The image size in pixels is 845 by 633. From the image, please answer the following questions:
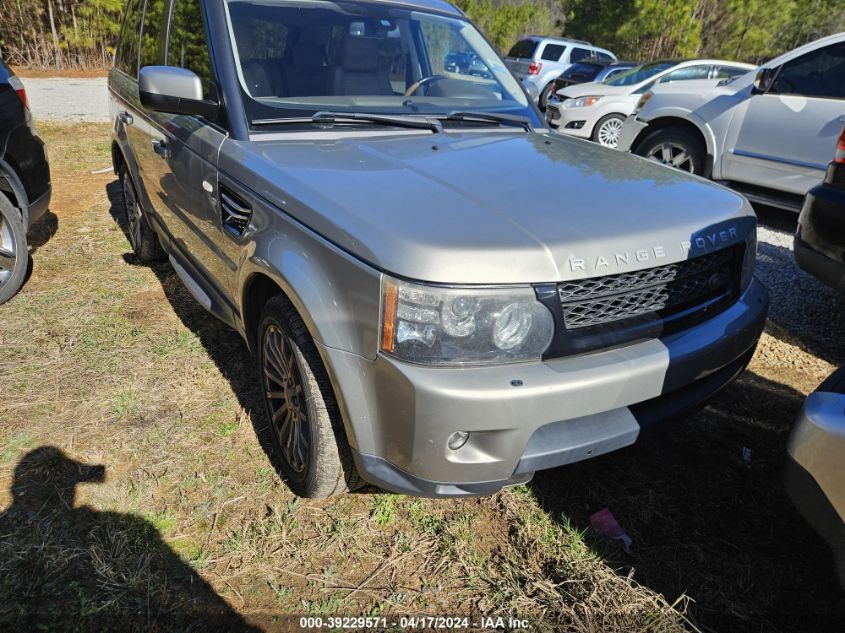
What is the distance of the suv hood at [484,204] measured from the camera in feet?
5.52

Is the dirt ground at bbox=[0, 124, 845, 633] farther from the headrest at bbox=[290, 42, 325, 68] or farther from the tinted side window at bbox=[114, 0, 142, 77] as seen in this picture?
the tinted side window at bbox=[114, 0, 142, 77]

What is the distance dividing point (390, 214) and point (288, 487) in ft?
4.21

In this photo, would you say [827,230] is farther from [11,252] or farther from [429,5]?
[11,252]

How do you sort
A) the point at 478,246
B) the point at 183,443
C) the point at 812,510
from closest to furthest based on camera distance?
the point at 478,246, the point at 812,510, the point at 183,443

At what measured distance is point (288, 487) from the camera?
247 cm

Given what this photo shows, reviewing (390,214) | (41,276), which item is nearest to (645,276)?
(390,214)

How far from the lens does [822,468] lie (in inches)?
67.8

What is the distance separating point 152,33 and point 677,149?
16.5 ft

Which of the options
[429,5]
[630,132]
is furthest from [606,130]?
[429,5]

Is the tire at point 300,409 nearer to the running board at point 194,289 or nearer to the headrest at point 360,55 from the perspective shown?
the running board at point 194,289

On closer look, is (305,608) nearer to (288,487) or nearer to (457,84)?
(288,487)

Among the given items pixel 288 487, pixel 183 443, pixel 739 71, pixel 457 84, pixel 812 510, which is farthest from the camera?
pixel 739 71

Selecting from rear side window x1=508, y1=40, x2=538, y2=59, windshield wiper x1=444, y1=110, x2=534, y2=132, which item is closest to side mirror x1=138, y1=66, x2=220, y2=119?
windshield wiper x1=444, y1=110, x2=534, y2=132

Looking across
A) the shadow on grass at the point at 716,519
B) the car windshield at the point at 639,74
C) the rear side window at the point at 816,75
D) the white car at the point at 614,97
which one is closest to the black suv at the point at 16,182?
the shadow on grass at the point at 716,519
